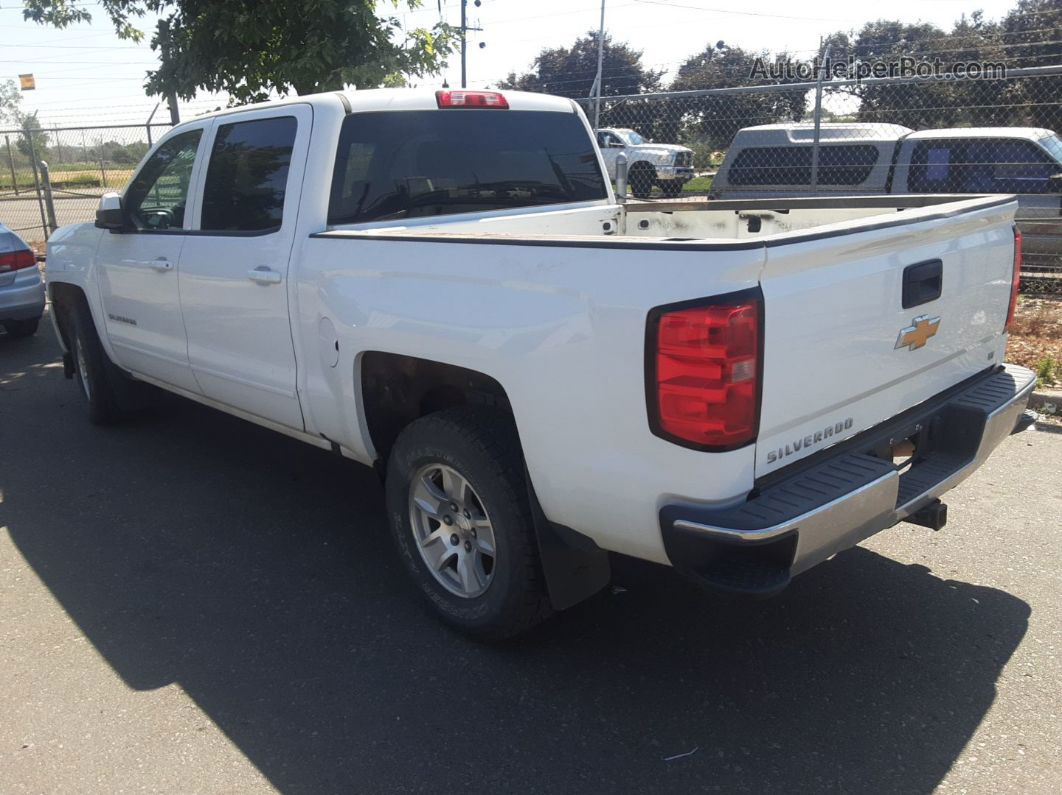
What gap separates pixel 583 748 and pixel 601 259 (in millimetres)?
1514

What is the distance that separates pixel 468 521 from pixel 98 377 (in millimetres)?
3826

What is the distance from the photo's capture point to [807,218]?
14.4ft

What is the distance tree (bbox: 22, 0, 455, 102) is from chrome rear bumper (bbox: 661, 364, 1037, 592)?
6.87m

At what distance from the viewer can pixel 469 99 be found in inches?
175

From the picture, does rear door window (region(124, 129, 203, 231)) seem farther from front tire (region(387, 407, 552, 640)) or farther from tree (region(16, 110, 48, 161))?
tree (region(16, 110, 48, 161))

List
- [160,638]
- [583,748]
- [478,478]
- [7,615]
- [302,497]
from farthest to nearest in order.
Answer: [302,497] → [7,615] → [160,638] → [478,478] → [583,748]

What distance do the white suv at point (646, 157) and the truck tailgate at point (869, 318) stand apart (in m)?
16.1

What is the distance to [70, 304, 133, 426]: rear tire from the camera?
6082 millimetres

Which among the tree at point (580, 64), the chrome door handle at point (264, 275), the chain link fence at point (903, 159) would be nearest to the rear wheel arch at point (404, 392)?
the chrome door handle at point (264, 275)

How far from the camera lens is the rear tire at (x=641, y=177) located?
1831 centimetres

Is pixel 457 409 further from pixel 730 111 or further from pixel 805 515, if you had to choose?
pixel 730 111

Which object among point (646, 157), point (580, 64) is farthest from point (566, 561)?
point (580, 64)

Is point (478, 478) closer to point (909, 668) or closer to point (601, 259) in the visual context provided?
point (601, 259)

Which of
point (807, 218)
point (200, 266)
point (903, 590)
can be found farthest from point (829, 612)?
point (200, 266)
